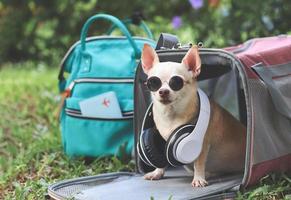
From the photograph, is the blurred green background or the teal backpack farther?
the blurred green background

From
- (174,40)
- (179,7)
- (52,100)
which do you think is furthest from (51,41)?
(174,40)

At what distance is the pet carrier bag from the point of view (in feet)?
7.73

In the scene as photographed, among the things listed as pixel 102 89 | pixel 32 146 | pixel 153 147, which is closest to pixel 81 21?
pixel 32 146

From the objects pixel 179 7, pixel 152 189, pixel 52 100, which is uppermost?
pixel 179 7

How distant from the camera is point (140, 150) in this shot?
2582 mm

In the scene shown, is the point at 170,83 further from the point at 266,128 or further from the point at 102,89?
the point at 102,89

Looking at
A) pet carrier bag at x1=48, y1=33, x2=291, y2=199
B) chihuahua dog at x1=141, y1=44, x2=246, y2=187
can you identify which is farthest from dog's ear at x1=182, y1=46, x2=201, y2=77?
pet carrier bag at x1=48, y1=33, x2=291, y2=199

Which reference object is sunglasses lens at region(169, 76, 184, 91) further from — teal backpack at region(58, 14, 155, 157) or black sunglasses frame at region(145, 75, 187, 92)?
teal backpack at region(58, 14, 155, 157)

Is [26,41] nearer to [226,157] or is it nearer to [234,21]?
[234,21]

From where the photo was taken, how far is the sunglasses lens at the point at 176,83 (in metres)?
2.37

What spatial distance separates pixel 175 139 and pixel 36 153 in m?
1.10

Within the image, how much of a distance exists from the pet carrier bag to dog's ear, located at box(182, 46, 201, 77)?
10 centimetres

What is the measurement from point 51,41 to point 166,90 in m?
4.40

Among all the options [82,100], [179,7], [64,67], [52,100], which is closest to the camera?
[82,100]
